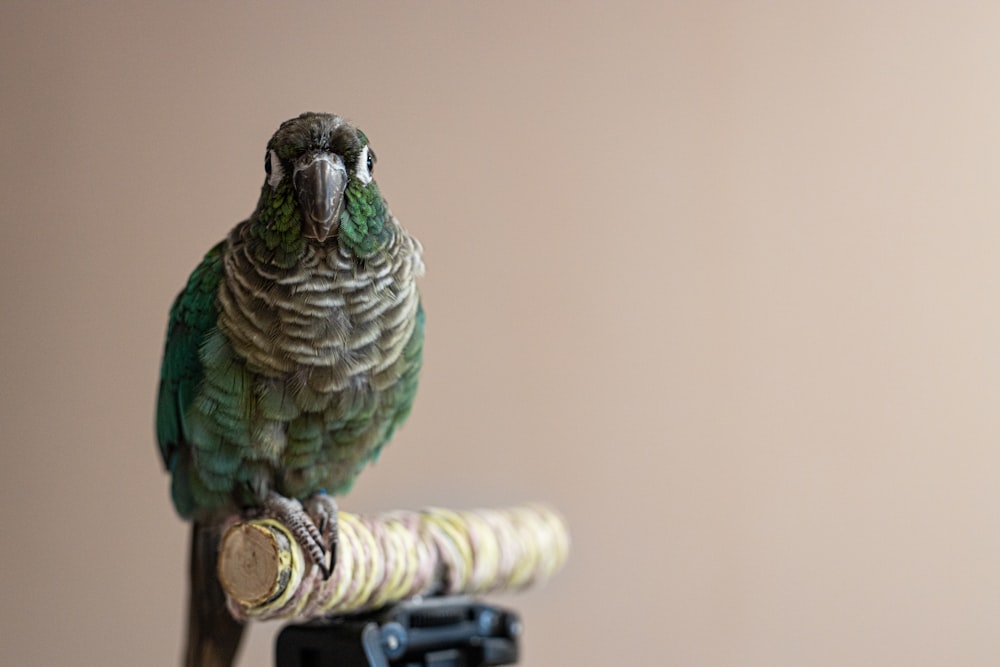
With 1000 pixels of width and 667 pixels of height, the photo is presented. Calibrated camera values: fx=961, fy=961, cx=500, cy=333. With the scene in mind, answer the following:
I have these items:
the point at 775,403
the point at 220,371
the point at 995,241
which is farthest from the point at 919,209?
the point at 220,371

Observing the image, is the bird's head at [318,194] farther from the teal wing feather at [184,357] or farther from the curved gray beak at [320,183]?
the teal wing feather at [184,357]

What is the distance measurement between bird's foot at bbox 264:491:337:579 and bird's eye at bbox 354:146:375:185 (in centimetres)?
39

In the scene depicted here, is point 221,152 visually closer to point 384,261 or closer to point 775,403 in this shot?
point 384,261

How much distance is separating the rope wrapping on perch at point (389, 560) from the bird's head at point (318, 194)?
0.31 meters

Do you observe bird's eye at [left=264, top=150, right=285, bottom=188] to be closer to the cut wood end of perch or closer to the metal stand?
the cut wood end of perch

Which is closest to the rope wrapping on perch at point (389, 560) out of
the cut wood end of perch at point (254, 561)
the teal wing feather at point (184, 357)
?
the cut wood end of perch at point (254, 561)

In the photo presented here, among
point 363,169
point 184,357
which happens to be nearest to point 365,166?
point 363,169

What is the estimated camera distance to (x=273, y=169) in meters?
0.95

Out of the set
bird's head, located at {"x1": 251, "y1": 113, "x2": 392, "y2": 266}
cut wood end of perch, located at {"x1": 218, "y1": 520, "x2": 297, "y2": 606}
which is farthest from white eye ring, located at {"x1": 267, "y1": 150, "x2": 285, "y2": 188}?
cut wood end of perch, located at {"x1": 218, "y1": 520, "x2": 297, "y2": 606}

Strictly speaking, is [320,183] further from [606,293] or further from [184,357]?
[606,293]

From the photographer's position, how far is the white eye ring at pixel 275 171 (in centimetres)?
94

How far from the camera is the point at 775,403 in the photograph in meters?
2.08

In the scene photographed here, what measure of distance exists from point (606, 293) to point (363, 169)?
3.91ft

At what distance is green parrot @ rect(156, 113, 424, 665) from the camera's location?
956 millimetres
